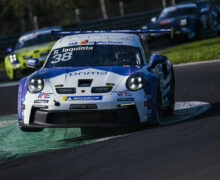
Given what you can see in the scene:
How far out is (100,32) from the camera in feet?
29.4

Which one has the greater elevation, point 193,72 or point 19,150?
point 19,150

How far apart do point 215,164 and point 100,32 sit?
12.9 ft

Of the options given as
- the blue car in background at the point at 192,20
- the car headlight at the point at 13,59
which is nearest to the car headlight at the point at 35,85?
the car headlight at the point at 13,59

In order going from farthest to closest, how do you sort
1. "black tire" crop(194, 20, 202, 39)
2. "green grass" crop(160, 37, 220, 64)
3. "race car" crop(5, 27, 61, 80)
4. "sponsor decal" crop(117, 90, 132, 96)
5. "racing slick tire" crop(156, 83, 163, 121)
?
"black tire" crop(194, 20, 202, 39) → "green grass" crop(160, 37, 220, 64) → "race car" crop(5, 27, 61, 80) → "racing slick tire" crop(156, 83, 163, 121) → "sponsor decal" crop(117, 90, 132, 96)

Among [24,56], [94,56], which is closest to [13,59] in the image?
[24,56]

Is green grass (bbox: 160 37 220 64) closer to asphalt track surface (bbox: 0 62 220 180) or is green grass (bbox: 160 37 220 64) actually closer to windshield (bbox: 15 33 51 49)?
windshield (bbox: 15 33 51 49)

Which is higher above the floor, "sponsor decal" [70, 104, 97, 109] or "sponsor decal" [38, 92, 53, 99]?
"sponsor decal" [38, 92, 53, 99]

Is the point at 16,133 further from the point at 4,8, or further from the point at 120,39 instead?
the point at 4,8

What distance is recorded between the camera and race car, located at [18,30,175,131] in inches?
275

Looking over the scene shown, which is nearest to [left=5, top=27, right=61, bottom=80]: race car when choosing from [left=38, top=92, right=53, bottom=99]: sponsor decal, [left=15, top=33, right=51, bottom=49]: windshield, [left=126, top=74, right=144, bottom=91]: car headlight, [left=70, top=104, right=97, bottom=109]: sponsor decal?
[left=15, top=33, right=51, bottom=49]: windshield

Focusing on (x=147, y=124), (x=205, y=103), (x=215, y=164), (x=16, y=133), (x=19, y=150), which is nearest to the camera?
(x=215, y=164)

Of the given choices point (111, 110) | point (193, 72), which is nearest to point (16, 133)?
point (111, 110)

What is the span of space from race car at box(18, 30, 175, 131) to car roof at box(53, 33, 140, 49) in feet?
1.14

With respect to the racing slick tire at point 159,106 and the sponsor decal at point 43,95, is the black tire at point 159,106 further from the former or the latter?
the sponsor decal at point 43,95
